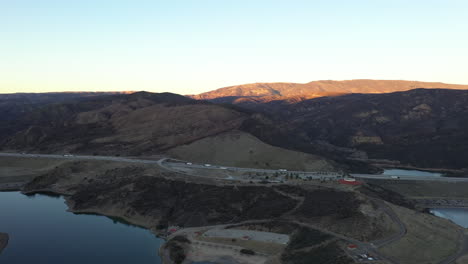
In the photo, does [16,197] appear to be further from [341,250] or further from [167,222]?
[341,250]

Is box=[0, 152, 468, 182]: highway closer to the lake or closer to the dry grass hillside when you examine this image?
the dry grass hillside

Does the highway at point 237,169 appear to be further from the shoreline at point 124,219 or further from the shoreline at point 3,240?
the shoreline at point 3,240

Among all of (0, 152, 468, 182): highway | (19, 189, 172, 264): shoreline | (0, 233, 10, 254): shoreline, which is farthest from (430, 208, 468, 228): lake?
(0, 233, 10, 254): shoreline

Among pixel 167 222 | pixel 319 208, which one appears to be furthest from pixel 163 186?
pixel 319 208

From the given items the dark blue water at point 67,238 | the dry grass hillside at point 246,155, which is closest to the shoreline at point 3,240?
the dark blue water at point 67,238

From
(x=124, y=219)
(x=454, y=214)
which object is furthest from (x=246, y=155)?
(x=454, y=214)

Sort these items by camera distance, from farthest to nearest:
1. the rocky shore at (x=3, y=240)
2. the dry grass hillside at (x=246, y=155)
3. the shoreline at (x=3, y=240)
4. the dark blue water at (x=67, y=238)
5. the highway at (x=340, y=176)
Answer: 1. the dry grass hillside at (x=246, y=155)
2. the rocky shore at (x=3, y=240)
3. the shoreline at (x=3, y=240)
4. the dark blue water at (x=67, y=238)
5. the highway at (x=340, y=176)
